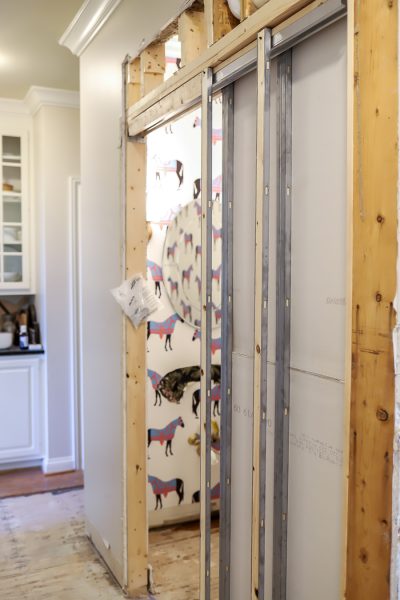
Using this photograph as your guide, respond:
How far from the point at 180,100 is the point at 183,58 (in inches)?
5.7

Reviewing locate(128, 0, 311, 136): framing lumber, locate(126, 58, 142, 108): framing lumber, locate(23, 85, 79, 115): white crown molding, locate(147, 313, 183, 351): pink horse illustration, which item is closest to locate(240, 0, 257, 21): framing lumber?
locate(128, 0, 311, 136): framing lumber

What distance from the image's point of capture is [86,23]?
3080 millimetres

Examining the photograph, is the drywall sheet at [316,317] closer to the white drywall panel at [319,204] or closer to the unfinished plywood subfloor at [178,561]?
the white drywall panel at [319,204]

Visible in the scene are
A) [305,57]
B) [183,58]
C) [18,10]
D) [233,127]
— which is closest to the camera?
[305,57]

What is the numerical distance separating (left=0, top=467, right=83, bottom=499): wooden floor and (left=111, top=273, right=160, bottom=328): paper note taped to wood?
6.87 ft

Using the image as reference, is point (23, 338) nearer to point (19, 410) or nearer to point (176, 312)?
point (19, 410)

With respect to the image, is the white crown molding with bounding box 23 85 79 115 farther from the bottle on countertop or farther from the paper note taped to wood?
the paper note taped to wood

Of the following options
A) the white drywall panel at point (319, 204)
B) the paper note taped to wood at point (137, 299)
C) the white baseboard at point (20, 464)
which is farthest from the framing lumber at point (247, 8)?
the white baseboard at point (20, 464)

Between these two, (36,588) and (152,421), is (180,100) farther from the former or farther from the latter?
(36,588)

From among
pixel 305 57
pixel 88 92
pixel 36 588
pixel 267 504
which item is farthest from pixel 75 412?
pixel 305 57

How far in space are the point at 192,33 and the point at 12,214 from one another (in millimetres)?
3158

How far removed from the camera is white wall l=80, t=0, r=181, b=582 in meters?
2.91

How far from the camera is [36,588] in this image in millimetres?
2936

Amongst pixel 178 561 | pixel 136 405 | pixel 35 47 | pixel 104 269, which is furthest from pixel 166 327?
pixel 35 47
